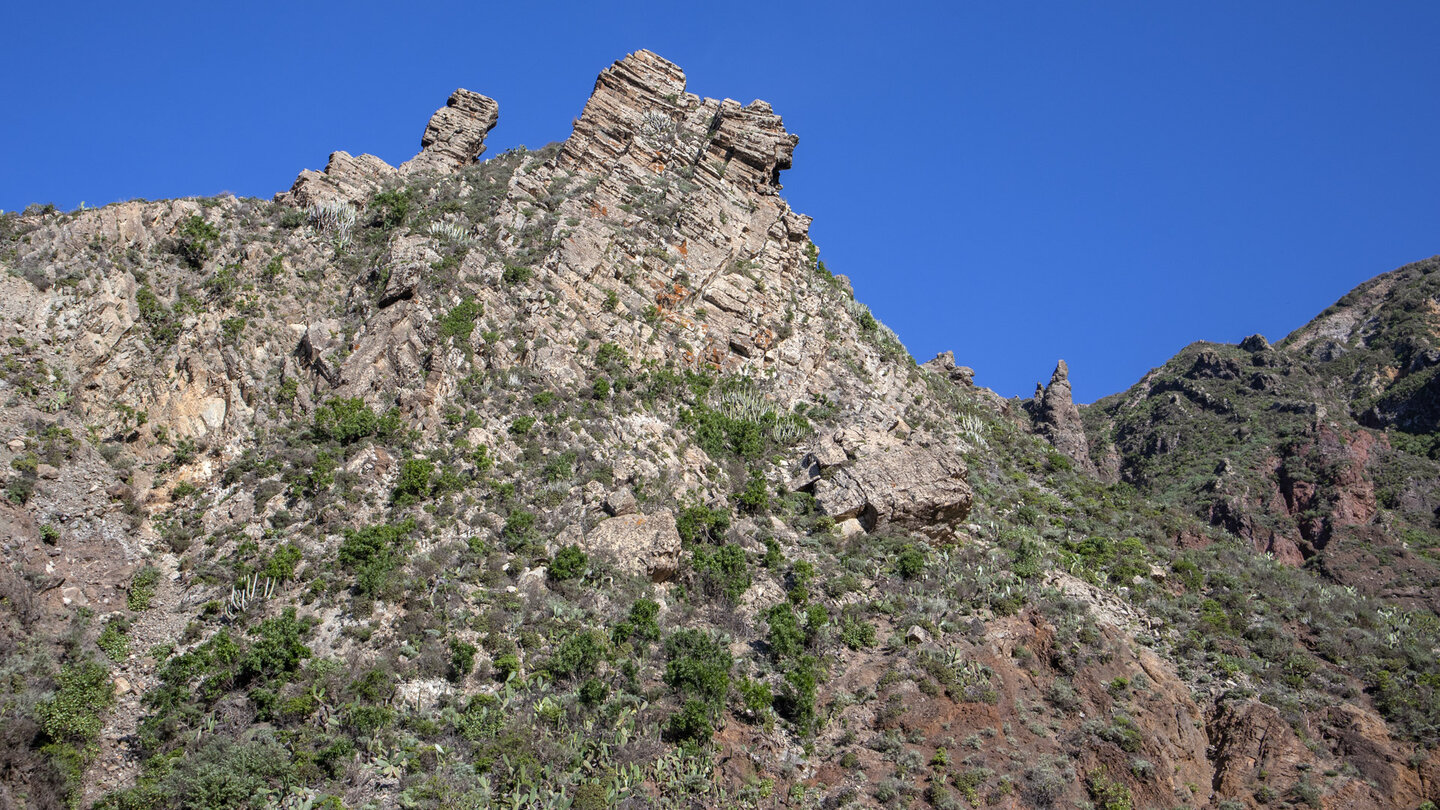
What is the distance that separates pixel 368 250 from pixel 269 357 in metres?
7.46

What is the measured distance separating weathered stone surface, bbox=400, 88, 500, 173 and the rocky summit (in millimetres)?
1430

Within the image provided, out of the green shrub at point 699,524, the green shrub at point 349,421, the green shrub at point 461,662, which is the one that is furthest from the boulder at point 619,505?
the green shrub at point 349,421

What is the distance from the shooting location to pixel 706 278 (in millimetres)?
39906

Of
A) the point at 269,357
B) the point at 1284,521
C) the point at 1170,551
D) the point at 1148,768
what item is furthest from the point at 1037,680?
the point at 1284,521

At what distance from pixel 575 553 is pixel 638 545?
1975 millimetres

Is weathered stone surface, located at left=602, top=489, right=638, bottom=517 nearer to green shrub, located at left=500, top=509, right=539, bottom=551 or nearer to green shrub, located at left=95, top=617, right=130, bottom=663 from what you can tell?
green shrub, located at left=500, top=509, right=539, bottom=551

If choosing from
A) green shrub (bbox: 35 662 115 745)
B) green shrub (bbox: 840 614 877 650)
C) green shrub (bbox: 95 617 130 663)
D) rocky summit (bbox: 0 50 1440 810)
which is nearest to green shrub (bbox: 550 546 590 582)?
rocky summit (bbox: 0 50 1440 810)

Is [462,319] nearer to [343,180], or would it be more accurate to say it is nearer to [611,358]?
[611,358]

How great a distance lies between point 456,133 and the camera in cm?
4784

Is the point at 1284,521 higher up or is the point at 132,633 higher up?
the point at 1284,521

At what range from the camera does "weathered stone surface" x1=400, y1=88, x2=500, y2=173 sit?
45.8m

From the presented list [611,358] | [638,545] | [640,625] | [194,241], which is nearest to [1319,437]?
[611,358]

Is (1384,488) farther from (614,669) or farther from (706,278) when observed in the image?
(614,669)

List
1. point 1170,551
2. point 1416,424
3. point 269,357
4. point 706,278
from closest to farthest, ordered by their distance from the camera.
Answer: point 269,357
point 1170,551
point 706,278
point 1416,424
